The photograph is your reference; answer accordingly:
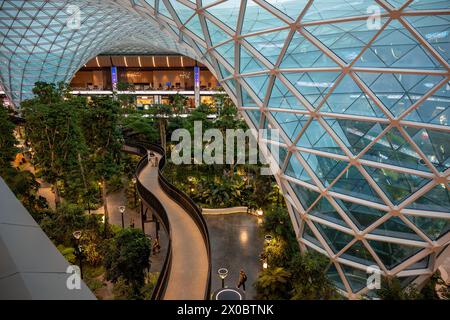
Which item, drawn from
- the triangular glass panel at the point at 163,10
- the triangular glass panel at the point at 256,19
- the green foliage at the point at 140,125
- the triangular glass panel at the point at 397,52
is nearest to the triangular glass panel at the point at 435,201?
the triangular glass panel at the point at 397,52

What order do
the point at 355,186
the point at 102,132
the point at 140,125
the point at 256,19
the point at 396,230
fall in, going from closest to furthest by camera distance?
the point at 256,19 → the point at 396,230 → the point at 355,186 → the point at 102,132 → the point at 140,125

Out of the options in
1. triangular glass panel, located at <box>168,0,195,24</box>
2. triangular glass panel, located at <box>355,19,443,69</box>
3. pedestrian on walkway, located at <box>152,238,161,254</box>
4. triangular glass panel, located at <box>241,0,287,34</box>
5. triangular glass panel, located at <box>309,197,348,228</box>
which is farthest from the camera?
pedestrian on walkway, located at <box>152,238,161,254</box>

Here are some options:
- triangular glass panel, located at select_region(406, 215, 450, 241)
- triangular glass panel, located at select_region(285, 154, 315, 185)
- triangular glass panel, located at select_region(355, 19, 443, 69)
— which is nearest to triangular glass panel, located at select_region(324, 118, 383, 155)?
triangular glass panel, located at select_region(355, 19, 443, 69)

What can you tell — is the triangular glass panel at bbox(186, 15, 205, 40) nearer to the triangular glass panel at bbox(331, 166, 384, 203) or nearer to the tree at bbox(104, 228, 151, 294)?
the triangular glass panel at bbox(331, 166, 384, 203)

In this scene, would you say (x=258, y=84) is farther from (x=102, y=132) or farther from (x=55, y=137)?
(x=55, y=137)

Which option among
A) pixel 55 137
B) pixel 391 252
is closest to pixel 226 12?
Result: pixel 391 252

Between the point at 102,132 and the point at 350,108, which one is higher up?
the point at 102,132

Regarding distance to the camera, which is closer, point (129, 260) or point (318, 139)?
point (318, 139)
